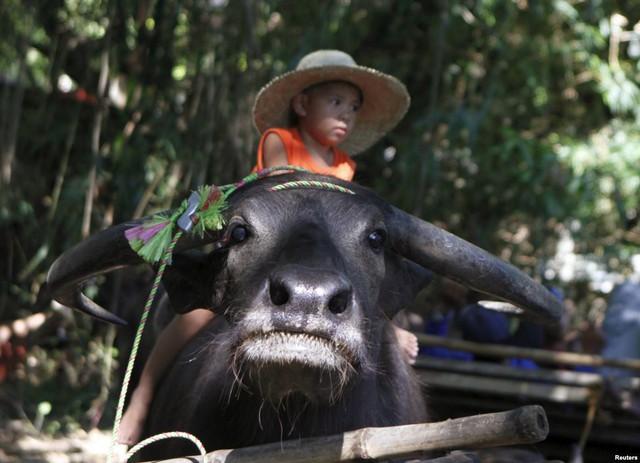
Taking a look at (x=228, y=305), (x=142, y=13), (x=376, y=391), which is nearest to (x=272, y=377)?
(x=228, y=305)

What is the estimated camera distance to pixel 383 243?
8.22ft

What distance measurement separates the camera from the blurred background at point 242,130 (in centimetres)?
611

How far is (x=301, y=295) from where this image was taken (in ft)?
6.23

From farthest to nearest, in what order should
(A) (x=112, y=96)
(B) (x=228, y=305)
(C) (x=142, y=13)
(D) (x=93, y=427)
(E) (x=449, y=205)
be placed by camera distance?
(E) (x=449, y=205) < (A) (x=112, y=96) < (D) (x=93, y=427) < (C) (x=142, y=13) < (B) (x=228, y=305)

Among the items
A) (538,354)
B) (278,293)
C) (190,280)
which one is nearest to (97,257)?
(190,280)

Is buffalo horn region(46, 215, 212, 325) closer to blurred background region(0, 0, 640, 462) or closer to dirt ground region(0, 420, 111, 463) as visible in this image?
blurred background region(0, 0, 640, 462)

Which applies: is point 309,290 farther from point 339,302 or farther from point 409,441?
point 409,441

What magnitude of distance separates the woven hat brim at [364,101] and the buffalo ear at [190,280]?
0.99 meters

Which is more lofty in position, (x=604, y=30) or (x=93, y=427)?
(x=604, y=30)

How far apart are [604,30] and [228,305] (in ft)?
19.2

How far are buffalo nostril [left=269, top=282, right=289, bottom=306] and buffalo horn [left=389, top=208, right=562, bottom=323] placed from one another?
0.69m

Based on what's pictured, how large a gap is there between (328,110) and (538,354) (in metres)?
2.33

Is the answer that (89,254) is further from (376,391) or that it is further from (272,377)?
(376,391)

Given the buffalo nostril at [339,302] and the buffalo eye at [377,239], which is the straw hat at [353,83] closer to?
the buffalo eye at [377,239]
